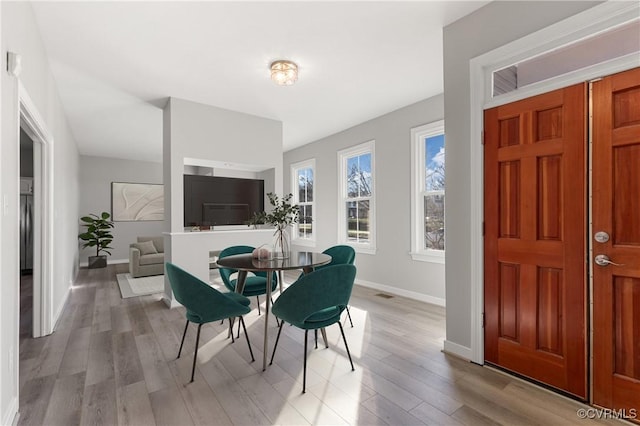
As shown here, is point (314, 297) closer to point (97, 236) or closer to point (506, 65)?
point (506, 65)

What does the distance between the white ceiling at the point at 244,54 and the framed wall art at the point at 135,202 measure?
11.6 feet

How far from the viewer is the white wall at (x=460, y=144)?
2.31m

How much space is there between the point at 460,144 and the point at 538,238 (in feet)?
2.91

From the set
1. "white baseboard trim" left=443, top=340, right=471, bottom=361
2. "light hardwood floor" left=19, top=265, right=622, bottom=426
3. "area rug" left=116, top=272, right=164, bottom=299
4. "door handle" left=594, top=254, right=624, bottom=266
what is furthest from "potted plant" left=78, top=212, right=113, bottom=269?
"door handle" left=594, top=254, right=624, bottom=266

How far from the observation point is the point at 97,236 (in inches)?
280

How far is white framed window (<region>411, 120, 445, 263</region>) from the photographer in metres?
4.12

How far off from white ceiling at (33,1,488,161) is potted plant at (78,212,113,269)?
3245 mm

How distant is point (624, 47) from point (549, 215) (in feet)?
3.33

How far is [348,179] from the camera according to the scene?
5.57 meters

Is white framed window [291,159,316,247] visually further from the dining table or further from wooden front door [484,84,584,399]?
wooden front door [484,84,584,399]

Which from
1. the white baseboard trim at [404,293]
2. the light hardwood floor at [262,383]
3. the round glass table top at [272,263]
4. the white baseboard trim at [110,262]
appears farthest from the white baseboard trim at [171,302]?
the white baseboard trim at [110,262]

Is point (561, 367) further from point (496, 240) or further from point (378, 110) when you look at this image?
point (378, 110)

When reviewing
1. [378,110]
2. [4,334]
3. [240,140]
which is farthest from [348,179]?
[4,334]

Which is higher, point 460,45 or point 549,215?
point 460,45
